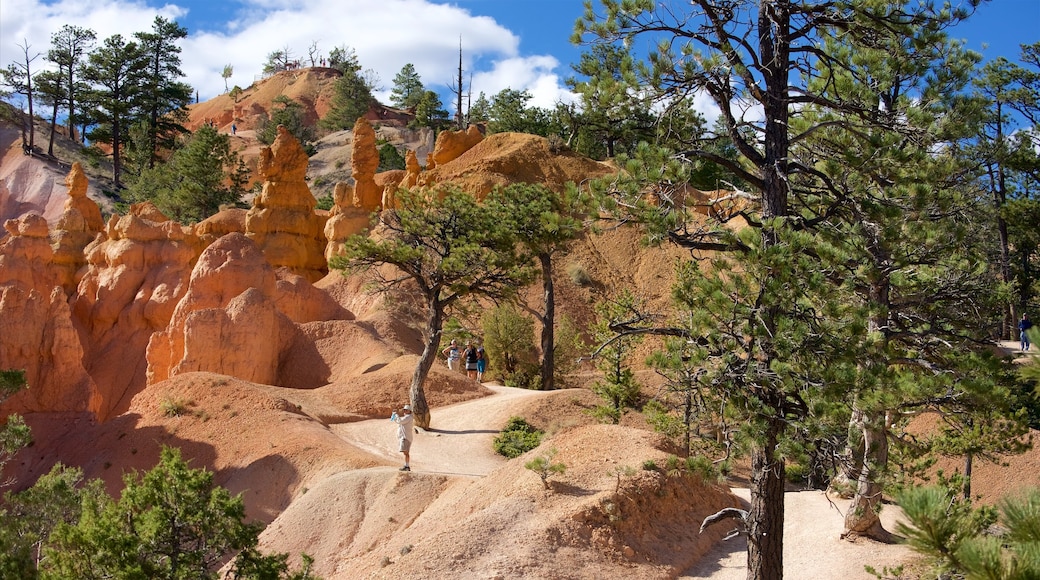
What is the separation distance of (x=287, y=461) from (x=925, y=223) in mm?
12529

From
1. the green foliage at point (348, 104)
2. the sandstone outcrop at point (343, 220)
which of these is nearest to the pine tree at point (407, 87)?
the green foliage at point (348, 104)

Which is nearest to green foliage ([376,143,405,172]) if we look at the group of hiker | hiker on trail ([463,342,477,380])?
the group of hiker

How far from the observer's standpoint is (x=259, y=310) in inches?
968

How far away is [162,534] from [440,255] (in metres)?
13.0

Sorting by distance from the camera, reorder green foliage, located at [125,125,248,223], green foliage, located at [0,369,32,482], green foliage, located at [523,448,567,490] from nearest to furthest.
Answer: green foliage, located at [0,369,32,482]
green foliage, located at [523,448,567,490]
green foliage, located at [125,125,248,223]

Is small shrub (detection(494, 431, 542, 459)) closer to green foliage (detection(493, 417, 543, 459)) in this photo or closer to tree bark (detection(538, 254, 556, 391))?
green foliage (detection(493, 417, 543, 459))

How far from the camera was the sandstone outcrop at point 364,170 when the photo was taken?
38.9 m

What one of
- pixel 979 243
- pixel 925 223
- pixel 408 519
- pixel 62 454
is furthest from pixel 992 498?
Answer: pixel 62 454

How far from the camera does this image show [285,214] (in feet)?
127

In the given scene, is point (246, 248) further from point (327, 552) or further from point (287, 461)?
point (327, 552)

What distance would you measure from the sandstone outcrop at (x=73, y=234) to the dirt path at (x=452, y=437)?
54.2ft

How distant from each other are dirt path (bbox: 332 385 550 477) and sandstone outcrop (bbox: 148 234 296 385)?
15.5ft

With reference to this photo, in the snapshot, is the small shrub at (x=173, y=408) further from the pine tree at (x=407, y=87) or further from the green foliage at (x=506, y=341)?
the pine tree at (x=407, y=87)

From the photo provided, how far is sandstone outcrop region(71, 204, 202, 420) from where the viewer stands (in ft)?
94.3
